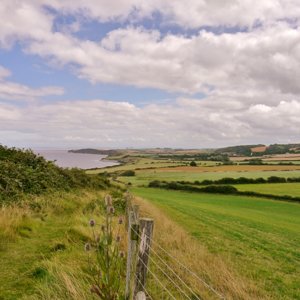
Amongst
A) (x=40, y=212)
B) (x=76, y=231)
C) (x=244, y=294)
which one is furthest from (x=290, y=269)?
(x=40, y=212)

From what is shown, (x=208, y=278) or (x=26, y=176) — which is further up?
(x=26, y=176)

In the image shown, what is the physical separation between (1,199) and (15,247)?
6.04 metres

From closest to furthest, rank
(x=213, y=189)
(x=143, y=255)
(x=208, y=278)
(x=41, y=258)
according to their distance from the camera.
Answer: (x=143, y=255) → (x=208, y=278) → (x=41, y=258) → (x=213, y=189)

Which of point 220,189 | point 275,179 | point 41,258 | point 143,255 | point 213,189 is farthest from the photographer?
point 275,179

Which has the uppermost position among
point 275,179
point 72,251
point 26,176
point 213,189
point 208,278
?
point 26,176

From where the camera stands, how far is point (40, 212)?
48.3 feet

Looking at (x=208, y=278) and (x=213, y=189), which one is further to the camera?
(x=213, y=189)

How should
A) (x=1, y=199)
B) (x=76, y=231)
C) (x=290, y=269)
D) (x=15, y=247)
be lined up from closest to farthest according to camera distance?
(x=15, y=247)
(x=76, y=231)
(x=290, y=269)
(x=1, y=199)

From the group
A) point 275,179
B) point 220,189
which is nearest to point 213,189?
point 220,189

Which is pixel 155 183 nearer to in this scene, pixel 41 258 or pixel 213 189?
pixel 213 189

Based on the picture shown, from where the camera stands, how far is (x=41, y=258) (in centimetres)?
816

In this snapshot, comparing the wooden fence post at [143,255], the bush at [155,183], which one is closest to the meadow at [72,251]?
the wooden fence post at [143,255]

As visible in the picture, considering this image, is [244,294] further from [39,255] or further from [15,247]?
[15,247]

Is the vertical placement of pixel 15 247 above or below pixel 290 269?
above
